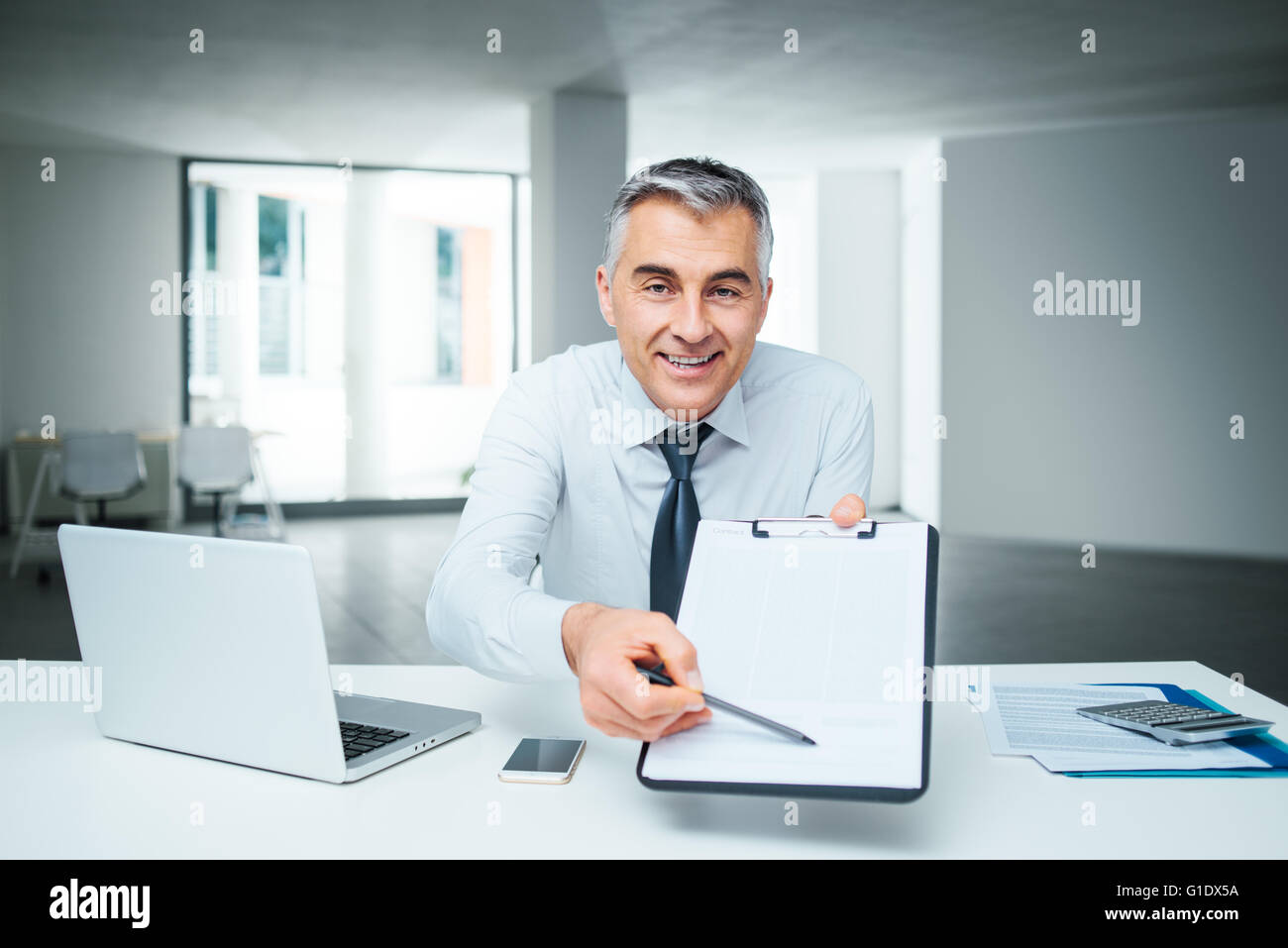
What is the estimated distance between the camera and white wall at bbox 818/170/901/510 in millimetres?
9531

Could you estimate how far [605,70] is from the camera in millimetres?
6188

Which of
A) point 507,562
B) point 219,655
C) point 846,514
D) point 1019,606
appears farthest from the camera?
point 1019,606

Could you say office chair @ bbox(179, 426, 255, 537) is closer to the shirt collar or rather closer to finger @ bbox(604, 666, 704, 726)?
the shirt collar

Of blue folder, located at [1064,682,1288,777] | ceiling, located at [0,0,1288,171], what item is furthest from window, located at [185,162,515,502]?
blue folder, located at [1064,682,1288,777]

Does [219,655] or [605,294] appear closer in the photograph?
[219,655]

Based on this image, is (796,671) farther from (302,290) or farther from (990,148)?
(302,290)

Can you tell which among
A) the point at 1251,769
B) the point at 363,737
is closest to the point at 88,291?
the point at 363,737

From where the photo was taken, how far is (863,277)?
9.61m

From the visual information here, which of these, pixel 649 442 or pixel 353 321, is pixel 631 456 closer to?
pixel 649 442

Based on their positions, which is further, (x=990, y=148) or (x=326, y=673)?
(x=990, y=148)

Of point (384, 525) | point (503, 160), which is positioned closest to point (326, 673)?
point (384, 525)

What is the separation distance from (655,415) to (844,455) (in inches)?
14.8

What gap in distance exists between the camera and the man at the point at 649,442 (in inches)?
55.5
